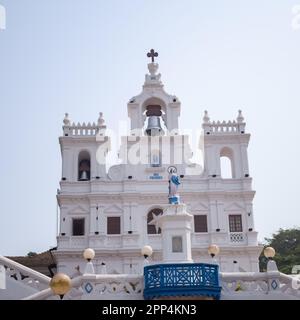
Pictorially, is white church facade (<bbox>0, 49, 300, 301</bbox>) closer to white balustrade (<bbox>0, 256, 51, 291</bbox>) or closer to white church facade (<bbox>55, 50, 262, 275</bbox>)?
white church facade (<bbox>55, 50, 262, 275</bbox>)

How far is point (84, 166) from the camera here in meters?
37.6

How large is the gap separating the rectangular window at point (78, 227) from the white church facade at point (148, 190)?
65 millimetres

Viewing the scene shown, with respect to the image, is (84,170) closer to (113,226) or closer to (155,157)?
(113,226)

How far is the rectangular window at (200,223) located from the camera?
35.1 meters

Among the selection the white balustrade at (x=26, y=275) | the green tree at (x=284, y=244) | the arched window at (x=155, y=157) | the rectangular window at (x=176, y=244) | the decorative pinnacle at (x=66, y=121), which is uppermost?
the decorative pinnacle at (x=66, y=121)

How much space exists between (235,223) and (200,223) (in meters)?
2.30

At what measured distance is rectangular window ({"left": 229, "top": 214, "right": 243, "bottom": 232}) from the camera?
35.2 metres

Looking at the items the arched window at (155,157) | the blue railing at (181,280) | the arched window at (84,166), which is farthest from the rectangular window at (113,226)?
the blue railing at (181,280)

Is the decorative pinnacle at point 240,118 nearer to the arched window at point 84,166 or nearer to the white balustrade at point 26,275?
the arched window at point 84,166

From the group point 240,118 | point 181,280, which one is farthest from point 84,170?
point 181,280

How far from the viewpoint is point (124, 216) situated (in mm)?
34969

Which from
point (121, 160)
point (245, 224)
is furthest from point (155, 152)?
point (245, 224)
